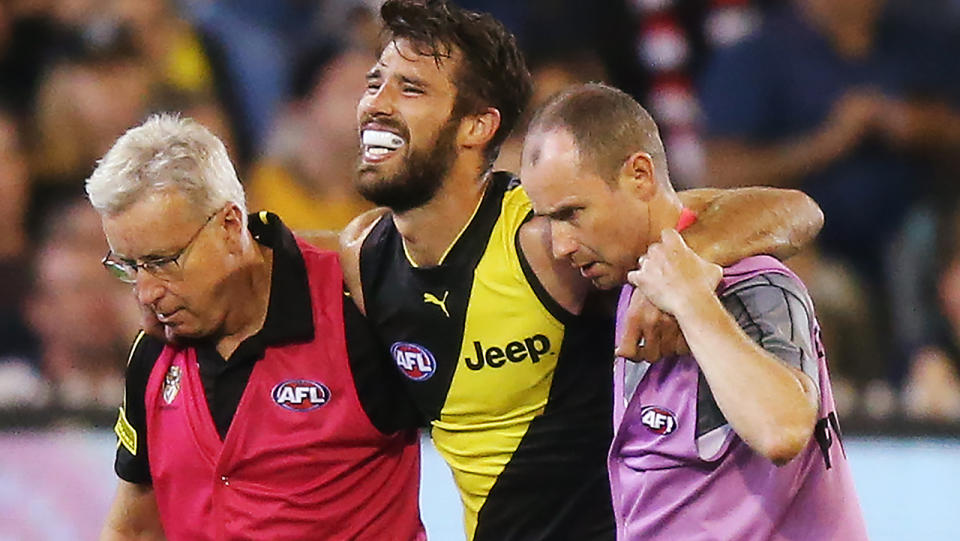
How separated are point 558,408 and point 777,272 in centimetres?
68

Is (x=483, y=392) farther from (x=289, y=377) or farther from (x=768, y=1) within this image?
(x=768, y=1)

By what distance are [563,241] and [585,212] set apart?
0.07 m

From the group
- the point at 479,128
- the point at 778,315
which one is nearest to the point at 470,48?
the point at 479,128

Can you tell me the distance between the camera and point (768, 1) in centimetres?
580

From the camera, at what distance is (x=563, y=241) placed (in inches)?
112

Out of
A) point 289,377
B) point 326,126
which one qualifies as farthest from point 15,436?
point 289,377

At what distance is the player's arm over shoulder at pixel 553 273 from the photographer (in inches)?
125

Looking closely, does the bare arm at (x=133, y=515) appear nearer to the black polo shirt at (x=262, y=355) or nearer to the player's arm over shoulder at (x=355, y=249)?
the black polo shirt at (x=262, y=355)

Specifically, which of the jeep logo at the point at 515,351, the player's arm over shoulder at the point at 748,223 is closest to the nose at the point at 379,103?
the jeep logo at the point at 515,351

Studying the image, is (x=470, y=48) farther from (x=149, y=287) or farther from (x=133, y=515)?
(x=133, y=515)

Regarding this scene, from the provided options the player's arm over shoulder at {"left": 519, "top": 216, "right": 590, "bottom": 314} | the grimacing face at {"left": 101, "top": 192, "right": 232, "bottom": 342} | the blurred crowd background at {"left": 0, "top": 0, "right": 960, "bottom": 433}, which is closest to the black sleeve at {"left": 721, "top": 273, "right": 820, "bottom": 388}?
the player's arm over shoulder at {"left": 519, "top": 216, "right": 590, "bottom": 314}

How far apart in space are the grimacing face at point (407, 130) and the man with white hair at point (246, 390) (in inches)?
10.0

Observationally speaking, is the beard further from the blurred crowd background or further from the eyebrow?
the blurred crowd background

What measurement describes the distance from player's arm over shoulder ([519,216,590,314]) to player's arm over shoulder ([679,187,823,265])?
10.7 inches
